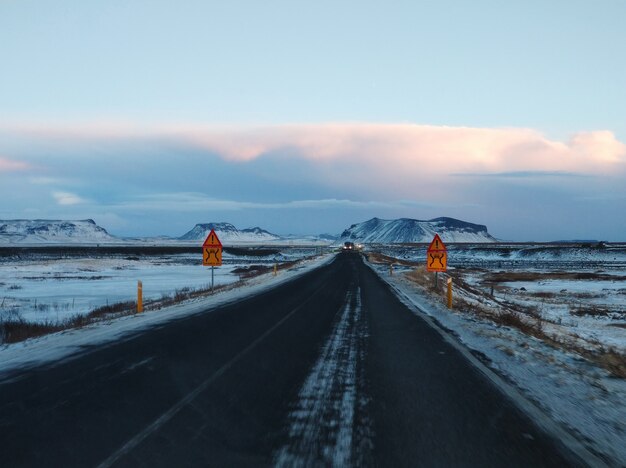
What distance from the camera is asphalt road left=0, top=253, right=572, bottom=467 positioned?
4.70 meters

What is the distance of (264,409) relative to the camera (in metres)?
6.09

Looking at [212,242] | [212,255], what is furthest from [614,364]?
[212,242]

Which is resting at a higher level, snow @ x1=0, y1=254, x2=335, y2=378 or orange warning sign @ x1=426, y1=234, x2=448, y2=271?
orange warning sign @ x1=426, y1=234, x2=448, y2=271

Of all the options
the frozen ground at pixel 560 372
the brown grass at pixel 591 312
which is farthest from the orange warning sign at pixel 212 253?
the brown grass at pixel 591 312

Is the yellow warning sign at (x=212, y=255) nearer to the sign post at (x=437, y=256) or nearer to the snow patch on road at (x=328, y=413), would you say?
the sign post at (x=437, y=256)

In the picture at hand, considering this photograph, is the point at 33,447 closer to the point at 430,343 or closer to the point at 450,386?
the point at 450,386

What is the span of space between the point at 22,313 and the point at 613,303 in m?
31.5

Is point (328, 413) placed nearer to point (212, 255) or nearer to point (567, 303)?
point (212, 255)

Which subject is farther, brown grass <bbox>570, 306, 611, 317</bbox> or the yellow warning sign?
brown grass <bbox>570, 306, 611, 317</bbox>

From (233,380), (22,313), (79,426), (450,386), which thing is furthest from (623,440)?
(22,313)

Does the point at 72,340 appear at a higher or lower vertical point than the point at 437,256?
lower

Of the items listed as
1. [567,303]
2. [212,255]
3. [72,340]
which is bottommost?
[567,303]

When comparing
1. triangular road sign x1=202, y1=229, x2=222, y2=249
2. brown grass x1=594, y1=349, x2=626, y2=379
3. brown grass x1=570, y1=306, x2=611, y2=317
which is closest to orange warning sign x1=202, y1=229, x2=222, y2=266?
triangular road sign x1=202, y1=229, x2=222, y2=249

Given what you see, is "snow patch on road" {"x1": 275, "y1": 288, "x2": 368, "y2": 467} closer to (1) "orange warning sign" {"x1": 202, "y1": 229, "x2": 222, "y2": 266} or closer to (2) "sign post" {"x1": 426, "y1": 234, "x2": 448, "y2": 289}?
(2) "sign post" {"x1": 426, "y1": 234, "x2": 448, "y2": 289}
